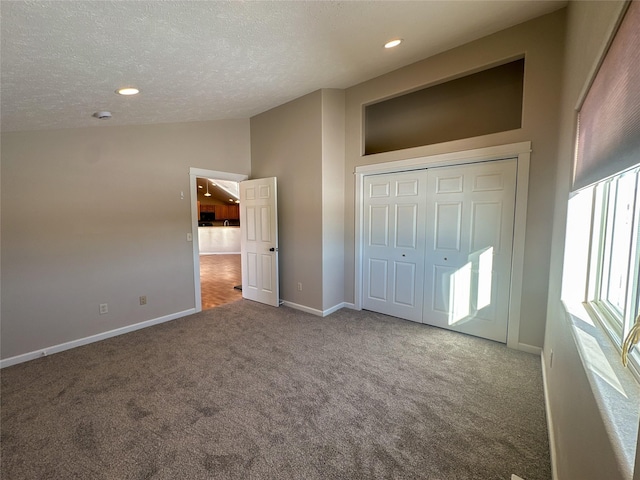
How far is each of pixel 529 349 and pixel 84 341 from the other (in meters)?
4.57

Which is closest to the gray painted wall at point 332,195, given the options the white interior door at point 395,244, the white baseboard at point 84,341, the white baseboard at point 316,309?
the white baseboard at point 316,309

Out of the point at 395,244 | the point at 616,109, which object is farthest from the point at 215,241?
the point at 616,109

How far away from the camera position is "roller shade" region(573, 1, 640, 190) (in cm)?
72

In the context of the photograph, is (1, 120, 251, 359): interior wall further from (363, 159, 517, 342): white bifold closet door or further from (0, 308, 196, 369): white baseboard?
(363, 159, 517, 342): white bifold closet door

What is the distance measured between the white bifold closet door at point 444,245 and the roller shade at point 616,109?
5.48ft

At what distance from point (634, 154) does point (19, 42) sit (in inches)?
107

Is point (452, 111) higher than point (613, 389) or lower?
higher

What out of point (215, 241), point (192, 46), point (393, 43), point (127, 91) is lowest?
point (215, 241)

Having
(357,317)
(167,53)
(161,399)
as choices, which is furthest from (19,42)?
(357,317)

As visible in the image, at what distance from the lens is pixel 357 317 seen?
12.0ft

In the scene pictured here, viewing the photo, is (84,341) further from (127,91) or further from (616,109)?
(616,109)

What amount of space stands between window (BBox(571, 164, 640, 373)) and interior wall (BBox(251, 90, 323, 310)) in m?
2.62

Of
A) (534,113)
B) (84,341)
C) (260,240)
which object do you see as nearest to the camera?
(534,113)

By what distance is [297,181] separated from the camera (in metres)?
3.90
